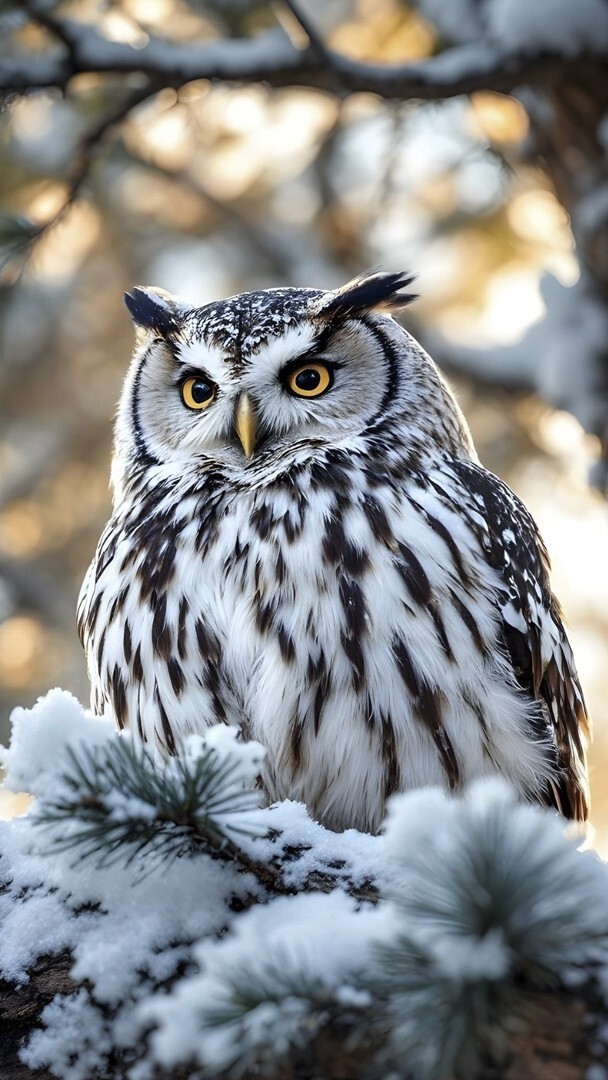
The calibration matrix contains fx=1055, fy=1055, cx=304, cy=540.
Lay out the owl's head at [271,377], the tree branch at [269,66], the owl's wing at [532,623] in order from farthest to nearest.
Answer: the tree branch at [269,66] < the owl's head at [271,377] < the owl's wing at [532,623]

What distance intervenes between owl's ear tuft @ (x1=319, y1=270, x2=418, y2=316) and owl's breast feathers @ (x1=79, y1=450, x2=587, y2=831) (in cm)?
42

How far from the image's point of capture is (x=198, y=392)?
2.70 m

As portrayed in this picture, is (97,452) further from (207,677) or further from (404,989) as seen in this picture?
(404,989)

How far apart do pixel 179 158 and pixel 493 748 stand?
18.6ft

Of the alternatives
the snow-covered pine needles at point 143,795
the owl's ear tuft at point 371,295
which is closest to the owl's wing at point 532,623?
the owl's ear tuft at point 371,295

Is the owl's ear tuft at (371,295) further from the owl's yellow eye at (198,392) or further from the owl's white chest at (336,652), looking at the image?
the owl's white chest at (336,652)

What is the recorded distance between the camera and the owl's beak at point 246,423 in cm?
246

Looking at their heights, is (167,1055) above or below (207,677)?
below

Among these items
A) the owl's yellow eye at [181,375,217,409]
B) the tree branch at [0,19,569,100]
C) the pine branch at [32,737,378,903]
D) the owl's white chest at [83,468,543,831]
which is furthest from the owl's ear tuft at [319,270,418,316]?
the pine branch at [32,737,378,903]

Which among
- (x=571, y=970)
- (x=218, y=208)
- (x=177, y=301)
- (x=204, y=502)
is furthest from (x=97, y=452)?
(x=571, y=970)

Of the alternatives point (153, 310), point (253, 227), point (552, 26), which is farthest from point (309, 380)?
point (253, 227)

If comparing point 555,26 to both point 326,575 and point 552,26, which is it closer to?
point 552,26

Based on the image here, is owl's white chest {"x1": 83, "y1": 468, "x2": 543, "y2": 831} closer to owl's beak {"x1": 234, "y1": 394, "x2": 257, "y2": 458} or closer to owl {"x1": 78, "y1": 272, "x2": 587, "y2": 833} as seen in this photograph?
owl {"x1": 78, "y1": 272, "x2": 587, "y2": 833}

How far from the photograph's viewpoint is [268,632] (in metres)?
2.21
